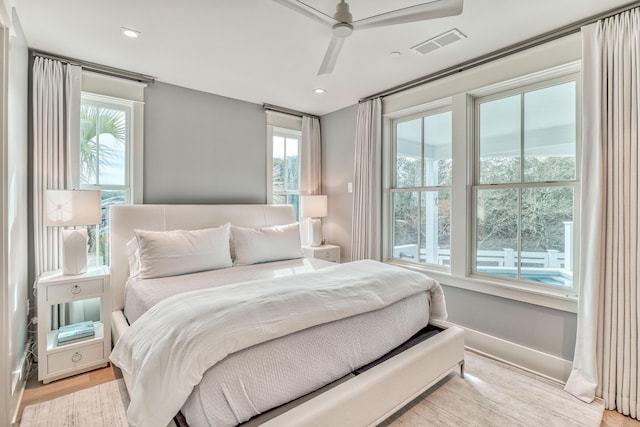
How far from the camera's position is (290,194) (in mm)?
4363

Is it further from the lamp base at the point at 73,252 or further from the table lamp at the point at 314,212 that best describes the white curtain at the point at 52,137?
the table lamp at the point at 314,212

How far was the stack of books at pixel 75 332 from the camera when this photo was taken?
7.90 ft

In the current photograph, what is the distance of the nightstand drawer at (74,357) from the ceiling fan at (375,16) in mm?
2863

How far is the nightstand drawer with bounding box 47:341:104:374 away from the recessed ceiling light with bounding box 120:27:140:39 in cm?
244

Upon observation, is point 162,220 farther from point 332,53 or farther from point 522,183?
point 522,183

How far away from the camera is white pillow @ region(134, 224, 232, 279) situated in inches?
99.9

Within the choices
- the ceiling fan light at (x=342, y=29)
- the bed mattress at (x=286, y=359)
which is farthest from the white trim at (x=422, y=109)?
the bed mattress at (x=286, y=359)

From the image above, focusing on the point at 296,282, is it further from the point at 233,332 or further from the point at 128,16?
the point at 128,16

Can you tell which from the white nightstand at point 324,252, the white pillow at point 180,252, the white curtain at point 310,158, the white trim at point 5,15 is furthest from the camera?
the white curtain at point 310,158

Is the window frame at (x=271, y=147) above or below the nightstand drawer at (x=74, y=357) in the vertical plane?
above

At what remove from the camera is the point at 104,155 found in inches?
119

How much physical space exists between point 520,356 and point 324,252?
226 cm

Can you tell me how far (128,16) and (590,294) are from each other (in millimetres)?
3737

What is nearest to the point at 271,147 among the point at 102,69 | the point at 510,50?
the point at 102,69
